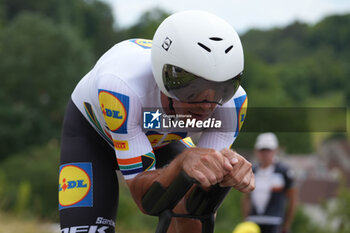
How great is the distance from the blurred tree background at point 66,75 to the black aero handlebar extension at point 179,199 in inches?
82.3

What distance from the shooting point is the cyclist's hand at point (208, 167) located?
2.77 meters

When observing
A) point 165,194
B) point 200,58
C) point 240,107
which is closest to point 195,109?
point 200,58

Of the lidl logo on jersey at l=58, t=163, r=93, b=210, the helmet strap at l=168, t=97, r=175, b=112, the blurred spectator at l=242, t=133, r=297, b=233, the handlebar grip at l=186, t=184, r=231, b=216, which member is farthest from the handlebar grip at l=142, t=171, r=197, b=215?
the blurred spectator at l=242, t=133, r=297, b=233

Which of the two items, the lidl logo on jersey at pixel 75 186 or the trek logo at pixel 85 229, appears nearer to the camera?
the trek logo at pixel 85 229

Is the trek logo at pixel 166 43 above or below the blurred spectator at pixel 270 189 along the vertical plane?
above

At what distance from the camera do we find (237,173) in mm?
2871

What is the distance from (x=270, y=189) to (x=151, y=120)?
256 inches

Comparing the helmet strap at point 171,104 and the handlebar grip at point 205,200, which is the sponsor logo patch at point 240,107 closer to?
the helmet strap at point 171,104

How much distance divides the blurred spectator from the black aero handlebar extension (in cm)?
676

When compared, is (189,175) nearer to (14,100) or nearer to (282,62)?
(14,100)

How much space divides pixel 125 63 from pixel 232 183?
1.37 meters

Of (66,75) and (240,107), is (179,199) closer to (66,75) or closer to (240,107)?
(240,107)

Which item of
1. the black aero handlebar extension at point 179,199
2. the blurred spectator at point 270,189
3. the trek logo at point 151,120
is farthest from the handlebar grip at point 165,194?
the blurred spectator at point 270,189

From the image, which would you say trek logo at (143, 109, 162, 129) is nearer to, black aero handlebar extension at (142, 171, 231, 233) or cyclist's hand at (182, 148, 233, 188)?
black aero handlebar extension at (142, 171, 231, 233)
